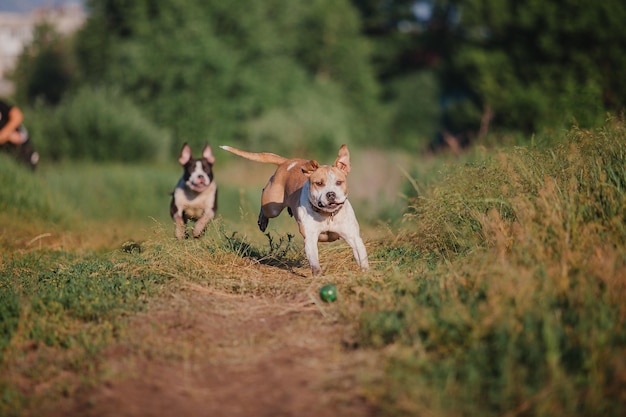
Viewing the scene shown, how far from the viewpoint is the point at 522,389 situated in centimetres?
430

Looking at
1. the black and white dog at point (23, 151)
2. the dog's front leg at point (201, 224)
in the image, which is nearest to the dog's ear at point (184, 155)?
the dog's front leg at point (201, 224)

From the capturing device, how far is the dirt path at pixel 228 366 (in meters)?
4.69

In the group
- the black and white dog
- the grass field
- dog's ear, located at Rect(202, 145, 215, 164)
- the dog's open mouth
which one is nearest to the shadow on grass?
the grass field

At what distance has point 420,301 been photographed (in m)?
5.64

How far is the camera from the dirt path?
15.4 feet

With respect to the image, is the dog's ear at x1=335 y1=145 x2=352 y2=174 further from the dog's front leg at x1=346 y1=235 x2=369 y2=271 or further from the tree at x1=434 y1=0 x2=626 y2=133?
the tree at x1=434 y1=0 x2=626 y2=133

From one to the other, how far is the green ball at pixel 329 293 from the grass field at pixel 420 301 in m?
0.10

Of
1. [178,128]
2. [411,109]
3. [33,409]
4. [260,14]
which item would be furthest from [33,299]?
[411,109]

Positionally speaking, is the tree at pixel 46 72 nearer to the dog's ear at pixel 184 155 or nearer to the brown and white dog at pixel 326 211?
the dog's ear at pixel 184 155

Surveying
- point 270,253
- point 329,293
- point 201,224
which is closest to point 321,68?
point 201,224

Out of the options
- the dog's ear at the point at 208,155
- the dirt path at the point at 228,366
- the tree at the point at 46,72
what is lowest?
the dirt path at the point at 228,366

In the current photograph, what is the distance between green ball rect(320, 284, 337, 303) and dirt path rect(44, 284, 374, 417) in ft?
0.39

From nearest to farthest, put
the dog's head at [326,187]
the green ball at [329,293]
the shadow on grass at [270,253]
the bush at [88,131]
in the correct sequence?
the green ball at [329,293], the dog's head at [326,187], the shadow on grass at [270,253], the bush at [88,131]

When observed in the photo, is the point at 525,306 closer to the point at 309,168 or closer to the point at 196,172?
the point at 309,168
